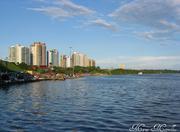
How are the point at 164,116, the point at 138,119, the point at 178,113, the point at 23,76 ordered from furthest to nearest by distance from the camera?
the point at 23,76
the point at 178,113
the point at 164,116
the point at 138,119

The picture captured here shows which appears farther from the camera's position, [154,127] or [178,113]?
[178,113]

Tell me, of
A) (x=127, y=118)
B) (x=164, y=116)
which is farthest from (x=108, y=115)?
(x=164, y=116)

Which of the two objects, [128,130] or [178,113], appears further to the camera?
[178,113]

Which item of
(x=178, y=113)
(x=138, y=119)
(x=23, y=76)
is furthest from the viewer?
(x=23, y=76)

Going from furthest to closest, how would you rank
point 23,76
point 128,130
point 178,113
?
point 23,76, point 178,113, point 128,130

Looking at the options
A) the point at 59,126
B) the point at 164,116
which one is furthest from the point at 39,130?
the point at 164,116

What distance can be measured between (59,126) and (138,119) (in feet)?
24.8

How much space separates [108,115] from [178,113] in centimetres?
749

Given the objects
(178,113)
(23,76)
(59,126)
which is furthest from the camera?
(23,76)

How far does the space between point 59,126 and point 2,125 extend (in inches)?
174

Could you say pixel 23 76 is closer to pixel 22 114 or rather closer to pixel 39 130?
pixel 22 114

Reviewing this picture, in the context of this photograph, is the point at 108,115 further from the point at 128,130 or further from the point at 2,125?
the point at 2,125

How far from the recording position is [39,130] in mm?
24016

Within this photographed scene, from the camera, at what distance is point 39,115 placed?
3177 cm
